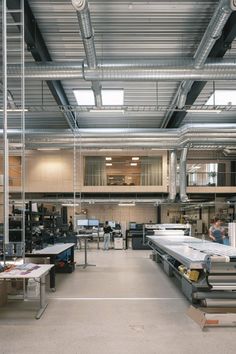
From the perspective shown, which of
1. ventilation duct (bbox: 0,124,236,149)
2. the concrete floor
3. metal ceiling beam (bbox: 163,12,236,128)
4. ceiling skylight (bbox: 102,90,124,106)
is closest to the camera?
the concrete floor

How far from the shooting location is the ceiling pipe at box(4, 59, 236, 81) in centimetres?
615

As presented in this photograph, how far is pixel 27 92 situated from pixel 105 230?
6.89 m

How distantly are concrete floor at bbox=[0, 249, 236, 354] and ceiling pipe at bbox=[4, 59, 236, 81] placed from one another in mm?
3897

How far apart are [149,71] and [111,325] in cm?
430

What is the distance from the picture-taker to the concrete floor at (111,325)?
3.54m

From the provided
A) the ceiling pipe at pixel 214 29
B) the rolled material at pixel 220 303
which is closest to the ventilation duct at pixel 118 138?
the ceiling pipe at pixel 214 29

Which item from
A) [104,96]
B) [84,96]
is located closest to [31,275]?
[104,96]

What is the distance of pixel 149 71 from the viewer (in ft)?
20.3

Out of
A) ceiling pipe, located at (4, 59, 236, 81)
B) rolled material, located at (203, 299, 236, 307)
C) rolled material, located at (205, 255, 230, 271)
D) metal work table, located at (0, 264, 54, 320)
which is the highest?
ceiling pipe, located at (4, 59, 236, 81)

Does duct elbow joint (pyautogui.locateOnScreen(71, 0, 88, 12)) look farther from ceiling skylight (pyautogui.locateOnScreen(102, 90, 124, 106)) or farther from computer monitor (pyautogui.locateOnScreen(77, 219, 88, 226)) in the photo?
computer monitor (pyautogui.locateOnScreen(77, 219, 88, 226))

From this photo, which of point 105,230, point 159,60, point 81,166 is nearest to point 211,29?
point 159,60

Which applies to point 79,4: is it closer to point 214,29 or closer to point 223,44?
point 214,29

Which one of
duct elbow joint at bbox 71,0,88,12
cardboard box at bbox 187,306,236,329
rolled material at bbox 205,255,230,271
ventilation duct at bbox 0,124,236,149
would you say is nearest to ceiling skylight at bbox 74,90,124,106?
ventilation duct at bbox 0,124,236,149

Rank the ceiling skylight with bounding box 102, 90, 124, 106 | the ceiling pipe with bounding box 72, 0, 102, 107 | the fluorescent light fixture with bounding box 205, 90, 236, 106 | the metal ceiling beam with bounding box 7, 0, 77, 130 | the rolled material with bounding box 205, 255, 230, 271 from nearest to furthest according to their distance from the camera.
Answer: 1. the rolled material with bounding box 205, 255, 230, 271
2. the ceiling pipe with bounding box 72, 0, 102, 107
3. the metal ceiling beam with bounding box 7, 0, 77, 130
4. the ceiling skylight with bounding box 102, 90, 124, 106
5. the fluorescent light fixture with bounding box 205, 90, 236, 106
